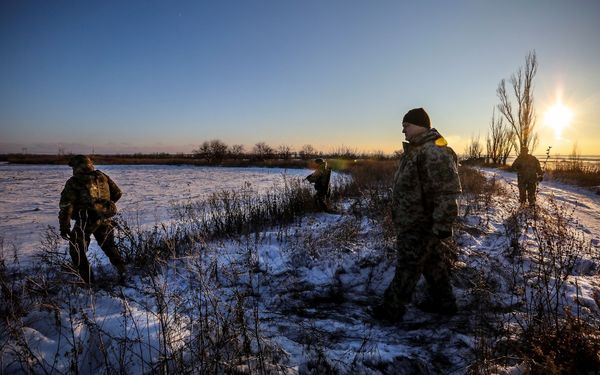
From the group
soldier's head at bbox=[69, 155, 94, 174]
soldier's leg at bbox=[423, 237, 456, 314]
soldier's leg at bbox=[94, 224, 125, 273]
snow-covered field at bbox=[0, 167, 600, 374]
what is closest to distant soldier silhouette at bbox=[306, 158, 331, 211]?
snow-covered field at bbox=[0, 167, 600, 374]

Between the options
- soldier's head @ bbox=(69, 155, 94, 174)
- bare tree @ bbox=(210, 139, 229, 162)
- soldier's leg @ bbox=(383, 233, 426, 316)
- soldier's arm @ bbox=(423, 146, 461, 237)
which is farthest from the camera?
bare tree @ bbox=(210, 139, 229, 162)

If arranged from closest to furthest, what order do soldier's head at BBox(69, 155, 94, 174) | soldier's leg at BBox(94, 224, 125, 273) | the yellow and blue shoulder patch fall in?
1. the yellow and blue shoulder patch
2. soldier's head at BBox(69, 155, 94, 174)
3. soldier's leg at BBox(94, 224, 125, 273)

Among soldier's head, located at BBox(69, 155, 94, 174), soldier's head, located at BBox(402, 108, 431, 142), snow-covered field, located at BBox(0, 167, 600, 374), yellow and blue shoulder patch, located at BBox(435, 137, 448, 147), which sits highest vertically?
soldier's head, located at BBox(402, 108, 431, 142)

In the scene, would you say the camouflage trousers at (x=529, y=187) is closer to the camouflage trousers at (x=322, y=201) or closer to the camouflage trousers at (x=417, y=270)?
the camouflage trousers at (x=322, y=201)

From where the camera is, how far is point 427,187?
264 centimetres

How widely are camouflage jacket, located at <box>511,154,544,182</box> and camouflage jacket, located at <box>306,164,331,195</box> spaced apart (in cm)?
485

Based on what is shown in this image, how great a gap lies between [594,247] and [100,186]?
7.96 m

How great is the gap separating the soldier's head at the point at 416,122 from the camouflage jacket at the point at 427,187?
78 millimetres

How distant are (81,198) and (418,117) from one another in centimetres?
431

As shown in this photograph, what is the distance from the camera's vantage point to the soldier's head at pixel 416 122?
276 centimetres

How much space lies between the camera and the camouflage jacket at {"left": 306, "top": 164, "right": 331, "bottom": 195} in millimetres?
8117

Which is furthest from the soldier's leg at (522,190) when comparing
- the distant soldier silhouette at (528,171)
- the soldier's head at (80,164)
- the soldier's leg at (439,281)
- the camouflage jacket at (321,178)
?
the soldier's head at (80,164)

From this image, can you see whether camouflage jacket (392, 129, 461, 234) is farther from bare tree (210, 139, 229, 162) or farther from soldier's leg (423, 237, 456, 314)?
bare tree (210, 139, 229, 162)

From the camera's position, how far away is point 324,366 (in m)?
2.25
